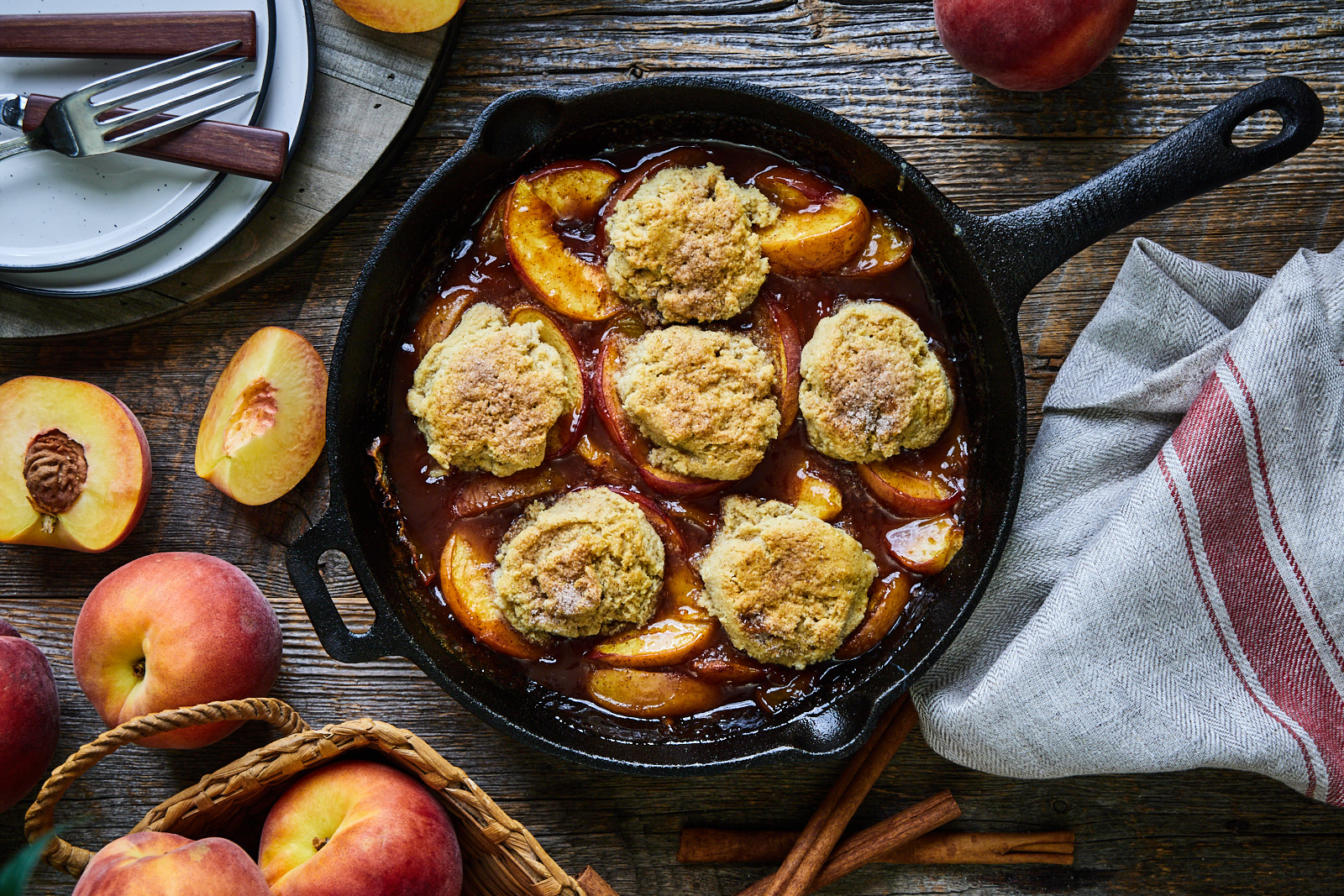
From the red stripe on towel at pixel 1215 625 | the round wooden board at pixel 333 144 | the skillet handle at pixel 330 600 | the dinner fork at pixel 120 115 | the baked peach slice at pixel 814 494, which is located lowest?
the red stripe on towel at pixel 1215 625

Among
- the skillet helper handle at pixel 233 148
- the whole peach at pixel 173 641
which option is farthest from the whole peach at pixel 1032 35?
the whole peach at pixel 173 641

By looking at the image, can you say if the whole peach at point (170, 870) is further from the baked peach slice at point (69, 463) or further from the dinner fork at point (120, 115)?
the dinner fork at point (120, 115)

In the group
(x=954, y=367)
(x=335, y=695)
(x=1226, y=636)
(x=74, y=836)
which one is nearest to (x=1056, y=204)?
(x=954, y=367)

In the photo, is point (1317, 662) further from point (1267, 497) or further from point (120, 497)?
point (120, 497)

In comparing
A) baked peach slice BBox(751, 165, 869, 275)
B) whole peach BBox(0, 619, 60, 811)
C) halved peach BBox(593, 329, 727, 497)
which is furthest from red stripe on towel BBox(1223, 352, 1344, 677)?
whole peach BBox(0, 619, 60, 811)

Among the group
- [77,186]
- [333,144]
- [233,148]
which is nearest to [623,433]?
[333,144]

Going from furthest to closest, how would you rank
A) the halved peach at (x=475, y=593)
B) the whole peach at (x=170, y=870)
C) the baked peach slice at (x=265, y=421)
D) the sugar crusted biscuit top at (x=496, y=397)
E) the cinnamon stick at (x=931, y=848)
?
the cinnamon stick at (x=931, y=848), the baked peach slice at (x=265, y=421), the halved peach at (x=475, y=593), the sugar crusted biscuit top at (x=496, y=397), the whole peach at (x=170, y=870)

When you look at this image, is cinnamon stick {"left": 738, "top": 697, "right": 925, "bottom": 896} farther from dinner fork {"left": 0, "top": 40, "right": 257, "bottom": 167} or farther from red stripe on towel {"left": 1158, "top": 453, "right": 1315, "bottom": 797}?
dinner fork {"left": 0, "top": 40, "right": 257, "bottom": 167}
